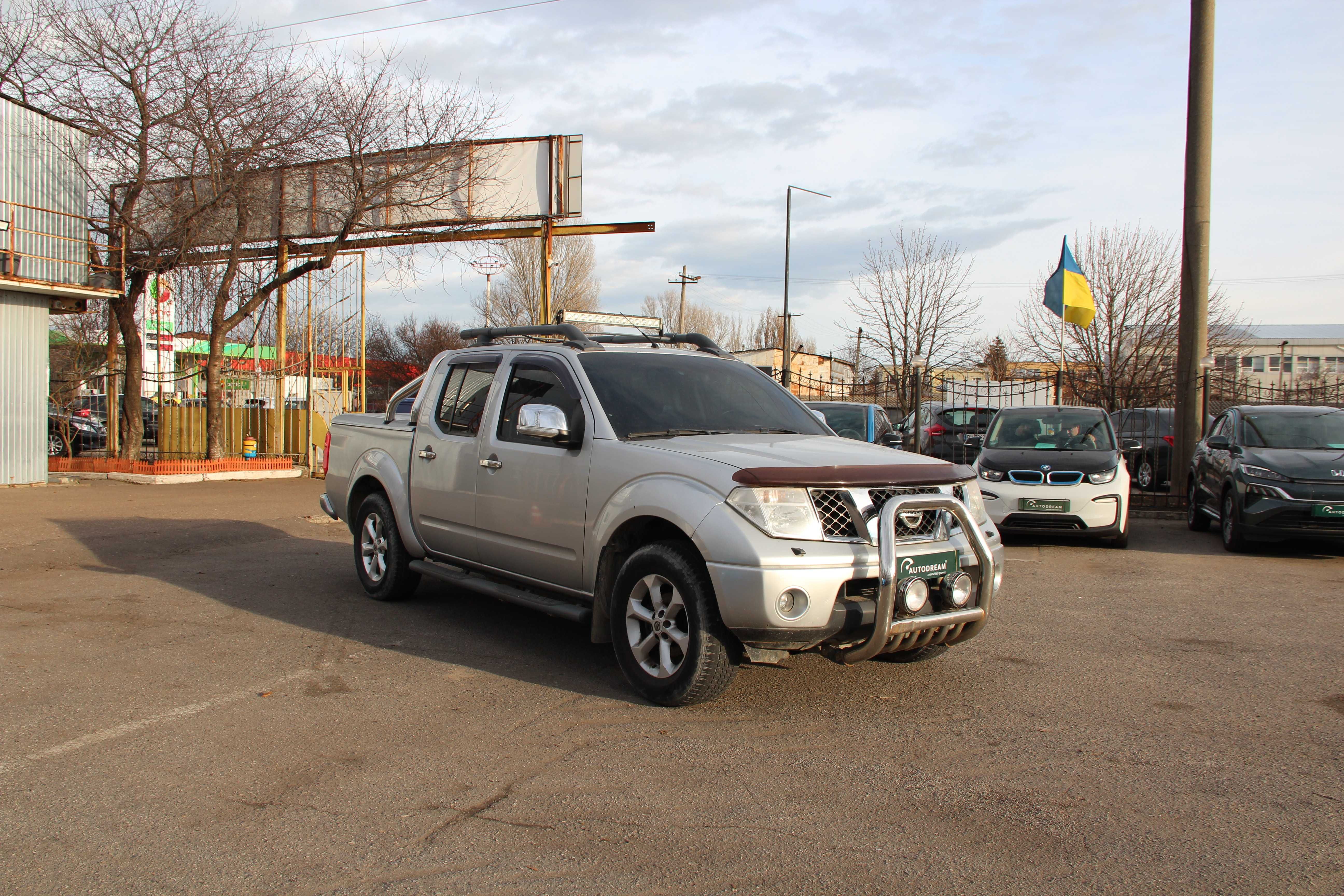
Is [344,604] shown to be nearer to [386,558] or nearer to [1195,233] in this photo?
[386,558]

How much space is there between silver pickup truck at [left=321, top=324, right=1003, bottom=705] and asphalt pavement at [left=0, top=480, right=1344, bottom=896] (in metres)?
0.40

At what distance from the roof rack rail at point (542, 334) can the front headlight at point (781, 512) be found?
74.6 inches

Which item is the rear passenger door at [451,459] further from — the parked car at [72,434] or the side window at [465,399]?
the parked car at [72,434]

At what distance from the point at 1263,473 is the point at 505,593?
8.02m

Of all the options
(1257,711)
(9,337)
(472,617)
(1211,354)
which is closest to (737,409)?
(472,617)

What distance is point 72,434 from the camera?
952 inches

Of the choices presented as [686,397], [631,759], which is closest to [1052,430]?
[686,397]

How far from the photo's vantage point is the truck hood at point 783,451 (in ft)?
14.9

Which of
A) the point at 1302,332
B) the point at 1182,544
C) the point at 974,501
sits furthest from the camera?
the point at 1302,332

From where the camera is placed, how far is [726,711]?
4.60 meters

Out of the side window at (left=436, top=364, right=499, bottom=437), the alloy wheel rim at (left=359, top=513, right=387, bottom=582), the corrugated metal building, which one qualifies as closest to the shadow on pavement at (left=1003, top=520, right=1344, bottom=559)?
the side window at (left=436, top=364, right=499, bottom=437)

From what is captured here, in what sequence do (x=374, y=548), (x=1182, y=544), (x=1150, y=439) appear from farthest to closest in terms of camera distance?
1. (x=1150, y=439)
2. (x=1182, y=544)
3. (x=374, y=548)

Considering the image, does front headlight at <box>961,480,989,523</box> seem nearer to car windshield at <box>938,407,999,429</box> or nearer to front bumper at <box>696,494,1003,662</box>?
front bumper at <box>696,494,1003,662</box>

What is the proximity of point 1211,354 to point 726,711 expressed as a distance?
31.3m
